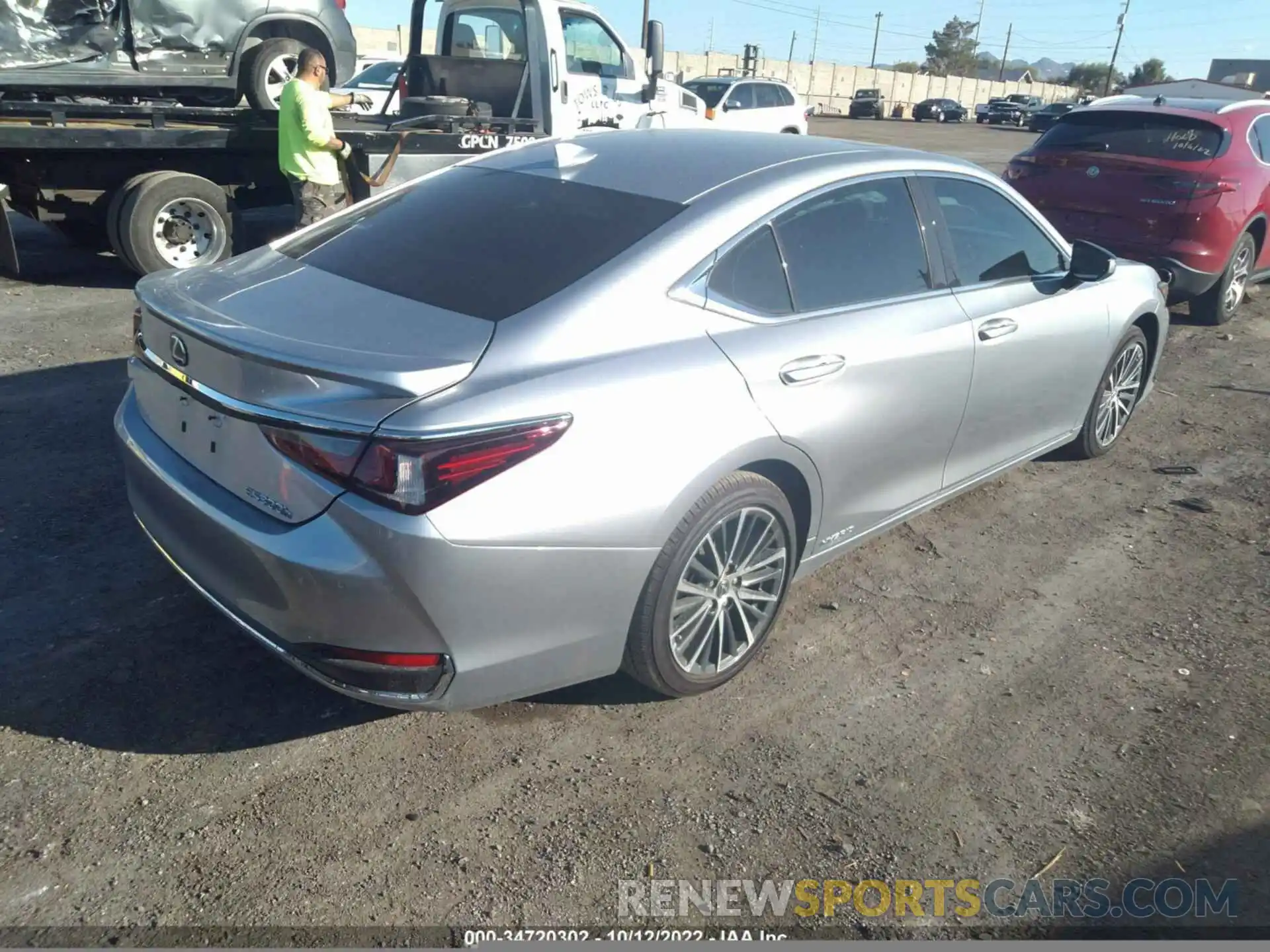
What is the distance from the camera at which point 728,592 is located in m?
3.22

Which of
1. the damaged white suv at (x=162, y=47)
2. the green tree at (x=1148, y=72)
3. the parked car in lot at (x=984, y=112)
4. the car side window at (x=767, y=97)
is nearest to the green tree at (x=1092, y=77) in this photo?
the green tree at (x=1148, y=72)

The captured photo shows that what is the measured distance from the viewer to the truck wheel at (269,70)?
8.70 meters

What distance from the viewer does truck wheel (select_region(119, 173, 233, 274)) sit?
305 inches

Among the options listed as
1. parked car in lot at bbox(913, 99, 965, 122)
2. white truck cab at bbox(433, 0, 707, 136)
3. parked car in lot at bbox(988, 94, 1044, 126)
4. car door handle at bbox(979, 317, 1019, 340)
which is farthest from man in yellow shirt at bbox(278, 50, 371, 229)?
parked car in lot at bbox(913, 99, 965, 122)

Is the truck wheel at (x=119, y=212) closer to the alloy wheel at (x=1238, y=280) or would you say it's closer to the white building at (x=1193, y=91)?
the alloy wheel at (x=1238, y=280)

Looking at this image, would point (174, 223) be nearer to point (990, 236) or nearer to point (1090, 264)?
point (990, 236)

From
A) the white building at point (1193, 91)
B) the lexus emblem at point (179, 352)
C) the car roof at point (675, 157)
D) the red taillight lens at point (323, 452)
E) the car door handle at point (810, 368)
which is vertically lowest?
the car door handle at point (810, 368)

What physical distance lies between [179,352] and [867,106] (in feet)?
187

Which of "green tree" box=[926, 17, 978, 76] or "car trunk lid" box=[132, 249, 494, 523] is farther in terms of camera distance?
"green tree" box=[926, 17, 978, 76]

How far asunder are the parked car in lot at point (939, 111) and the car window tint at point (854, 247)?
56836 millimetres

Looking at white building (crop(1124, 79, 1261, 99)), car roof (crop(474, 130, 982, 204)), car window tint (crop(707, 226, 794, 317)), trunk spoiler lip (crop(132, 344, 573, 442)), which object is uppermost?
car roof (crop(474, 130, 982, 204))

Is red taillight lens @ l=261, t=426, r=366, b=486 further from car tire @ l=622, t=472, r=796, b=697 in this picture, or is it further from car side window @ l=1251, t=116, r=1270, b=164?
car side window @ l=1251, t=116, r=1270, b=164

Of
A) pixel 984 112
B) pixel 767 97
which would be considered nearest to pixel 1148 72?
pixel 984 112

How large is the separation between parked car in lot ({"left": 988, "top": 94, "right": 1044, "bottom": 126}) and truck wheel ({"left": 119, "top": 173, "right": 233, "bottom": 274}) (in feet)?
172
